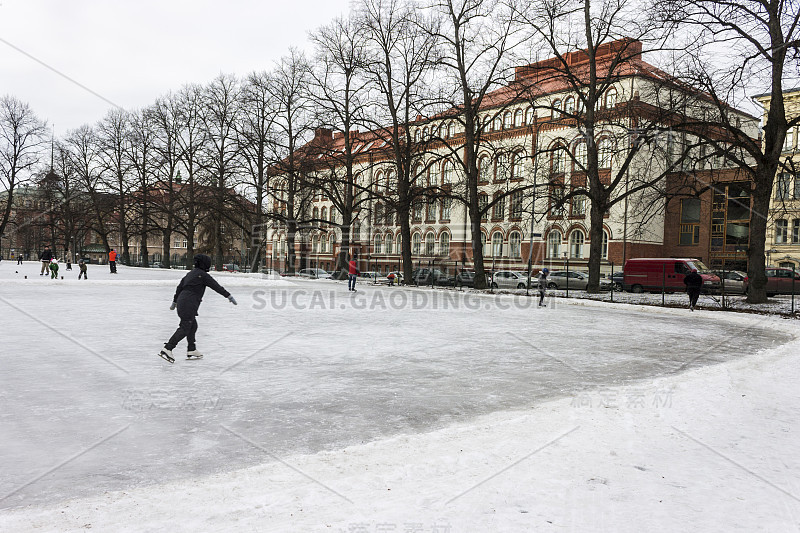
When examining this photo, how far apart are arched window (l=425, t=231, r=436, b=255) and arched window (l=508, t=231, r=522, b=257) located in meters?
7.63

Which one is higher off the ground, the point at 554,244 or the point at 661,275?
the point at 554,244

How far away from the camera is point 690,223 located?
52.3 metres

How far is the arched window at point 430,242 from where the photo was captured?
5600cm

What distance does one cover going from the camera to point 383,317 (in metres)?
15.4

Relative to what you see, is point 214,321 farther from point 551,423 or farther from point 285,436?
point 551,423

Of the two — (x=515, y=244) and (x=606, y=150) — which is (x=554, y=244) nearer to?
(x=515, y=244)

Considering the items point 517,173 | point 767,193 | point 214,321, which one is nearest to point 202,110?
point 517,173

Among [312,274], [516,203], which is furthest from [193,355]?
[312,274]

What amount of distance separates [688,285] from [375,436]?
19.5 metres

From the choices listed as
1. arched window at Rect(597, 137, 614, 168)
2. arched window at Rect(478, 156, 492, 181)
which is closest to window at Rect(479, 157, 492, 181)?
arched window at Rect(478, 156, 492, 181)

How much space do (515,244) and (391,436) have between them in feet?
161

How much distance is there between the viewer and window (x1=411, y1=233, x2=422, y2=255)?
5812 centimetres

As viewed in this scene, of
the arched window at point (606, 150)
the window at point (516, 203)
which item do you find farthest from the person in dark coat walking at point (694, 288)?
the window at point (516, 203)

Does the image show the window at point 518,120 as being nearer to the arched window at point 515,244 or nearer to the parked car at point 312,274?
the arched window at point 515,244
